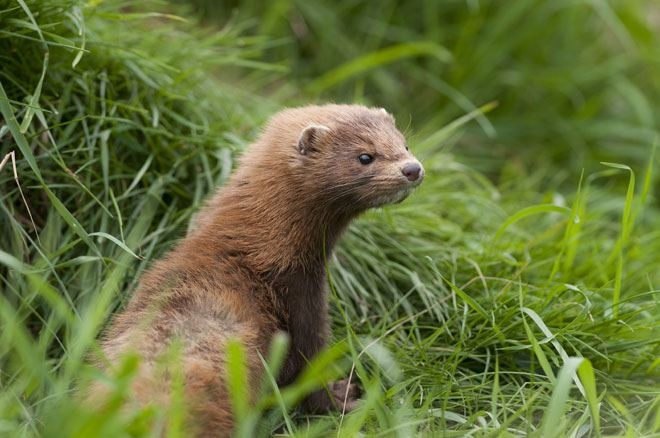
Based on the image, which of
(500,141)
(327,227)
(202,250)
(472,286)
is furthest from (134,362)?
(500,141)

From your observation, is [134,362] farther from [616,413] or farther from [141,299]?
[616,413]

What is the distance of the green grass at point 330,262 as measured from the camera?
364 centimetres

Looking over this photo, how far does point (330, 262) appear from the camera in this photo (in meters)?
4.54

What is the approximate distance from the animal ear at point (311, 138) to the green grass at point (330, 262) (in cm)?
60

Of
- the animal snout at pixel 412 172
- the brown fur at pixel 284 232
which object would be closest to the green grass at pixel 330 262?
the brown fur at pixel 284 232

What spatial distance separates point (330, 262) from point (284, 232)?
1.37ft

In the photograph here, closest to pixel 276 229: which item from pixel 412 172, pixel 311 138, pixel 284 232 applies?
pixel 284 232

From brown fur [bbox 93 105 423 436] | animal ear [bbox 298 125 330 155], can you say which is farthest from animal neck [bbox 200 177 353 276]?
animal ear [bbox 298 125 330 155]

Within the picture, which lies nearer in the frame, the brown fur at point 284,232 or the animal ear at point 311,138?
the brown fur at point 284,232

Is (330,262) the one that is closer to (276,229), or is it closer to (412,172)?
(276,229)

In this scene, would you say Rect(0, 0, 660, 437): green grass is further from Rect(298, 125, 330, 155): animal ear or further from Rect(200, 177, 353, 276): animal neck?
Rect(298, 125, 330, 155): animal ear

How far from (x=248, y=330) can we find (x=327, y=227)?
2.20 ft

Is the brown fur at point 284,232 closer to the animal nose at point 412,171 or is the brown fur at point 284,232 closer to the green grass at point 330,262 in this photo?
the animal nose at point 412,171

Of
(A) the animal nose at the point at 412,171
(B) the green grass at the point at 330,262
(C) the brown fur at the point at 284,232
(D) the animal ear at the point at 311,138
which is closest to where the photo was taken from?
(B) the green grass at the point at 330,262
